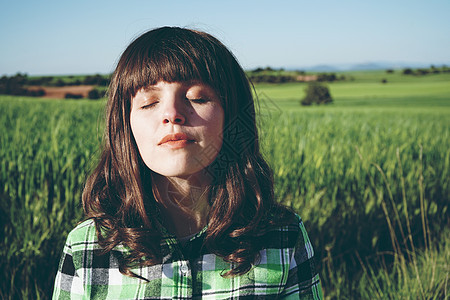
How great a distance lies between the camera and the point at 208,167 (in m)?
1.16

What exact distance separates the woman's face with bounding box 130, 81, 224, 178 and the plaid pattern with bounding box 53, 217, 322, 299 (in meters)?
0.25

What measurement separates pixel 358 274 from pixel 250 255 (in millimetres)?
1723

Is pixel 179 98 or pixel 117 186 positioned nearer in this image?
pixel 179 98

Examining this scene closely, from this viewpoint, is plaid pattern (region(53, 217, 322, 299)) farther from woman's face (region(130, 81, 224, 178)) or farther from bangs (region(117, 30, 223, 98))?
bangs (region(117, 30, 223, 98))

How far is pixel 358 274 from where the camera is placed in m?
2.50

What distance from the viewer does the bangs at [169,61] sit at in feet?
3.33

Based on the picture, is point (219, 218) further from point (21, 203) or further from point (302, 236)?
point (21, 203)

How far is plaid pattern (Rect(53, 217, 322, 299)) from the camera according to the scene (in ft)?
3.49

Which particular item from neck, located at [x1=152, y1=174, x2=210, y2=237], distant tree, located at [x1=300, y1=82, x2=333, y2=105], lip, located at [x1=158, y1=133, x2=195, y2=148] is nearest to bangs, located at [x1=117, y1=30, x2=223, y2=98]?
lip, located at [x1=158, y1=133, x2=195, y2=148]

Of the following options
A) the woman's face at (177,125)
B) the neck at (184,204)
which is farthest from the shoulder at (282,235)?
the woman's face at (177,125)

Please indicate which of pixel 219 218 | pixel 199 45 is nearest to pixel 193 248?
pixel 219 218

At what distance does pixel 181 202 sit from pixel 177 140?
0.27 metres

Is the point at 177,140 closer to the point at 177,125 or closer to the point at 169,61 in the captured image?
the point at 177,125

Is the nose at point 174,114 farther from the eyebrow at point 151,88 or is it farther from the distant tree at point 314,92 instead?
the distant tree at point 314,92
